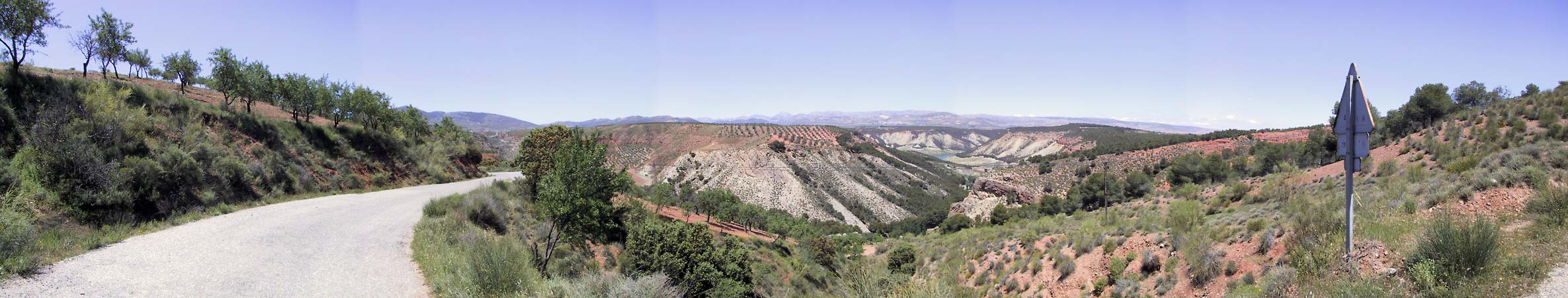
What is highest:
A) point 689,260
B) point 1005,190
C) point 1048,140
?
point 1048,140

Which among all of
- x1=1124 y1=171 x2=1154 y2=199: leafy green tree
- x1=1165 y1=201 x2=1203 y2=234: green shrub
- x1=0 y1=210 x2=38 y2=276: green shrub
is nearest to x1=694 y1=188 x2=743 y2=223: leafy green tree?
x1=1124 y1=171 x2=1154 y2=199: leafy green tree

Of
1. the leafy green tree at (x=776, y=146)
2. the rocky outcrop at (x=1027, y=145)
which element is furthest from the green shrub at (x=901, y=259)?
the rocky outcrop at (x=1027, y=145)

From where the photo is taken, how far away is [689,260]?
67.8ft

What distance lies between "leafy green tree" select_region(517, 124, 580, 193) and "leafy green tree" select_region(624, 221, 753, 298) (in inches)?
282

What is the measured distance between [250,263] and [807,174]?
230ft

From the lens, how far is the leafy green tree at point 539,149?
25.6 meters

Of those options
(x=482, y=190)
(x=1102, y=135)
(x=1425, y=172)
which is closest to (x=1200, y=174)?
(x=1425, y=172)

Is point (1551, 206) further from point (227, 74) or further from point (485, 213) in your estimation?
point (227, 74)

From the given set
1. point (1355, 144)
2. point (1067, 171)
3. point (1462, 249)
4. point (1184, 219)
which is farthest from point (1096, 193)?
point (1355, 144)

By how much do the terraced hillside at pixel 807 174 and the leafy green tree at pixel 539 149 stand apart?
18170mm

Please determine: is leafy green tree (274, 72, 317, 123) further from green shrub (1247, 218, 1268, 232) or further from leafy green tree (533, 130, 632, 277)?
green shrub (1247, 218, 1268, 232)

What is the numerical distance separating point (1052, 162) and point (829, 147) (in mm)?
42028

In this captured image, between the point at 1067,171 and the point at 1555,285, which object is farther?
the point at 1067,171

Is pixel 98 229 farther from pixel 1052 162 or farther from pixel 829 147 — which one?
pixel 829 147
